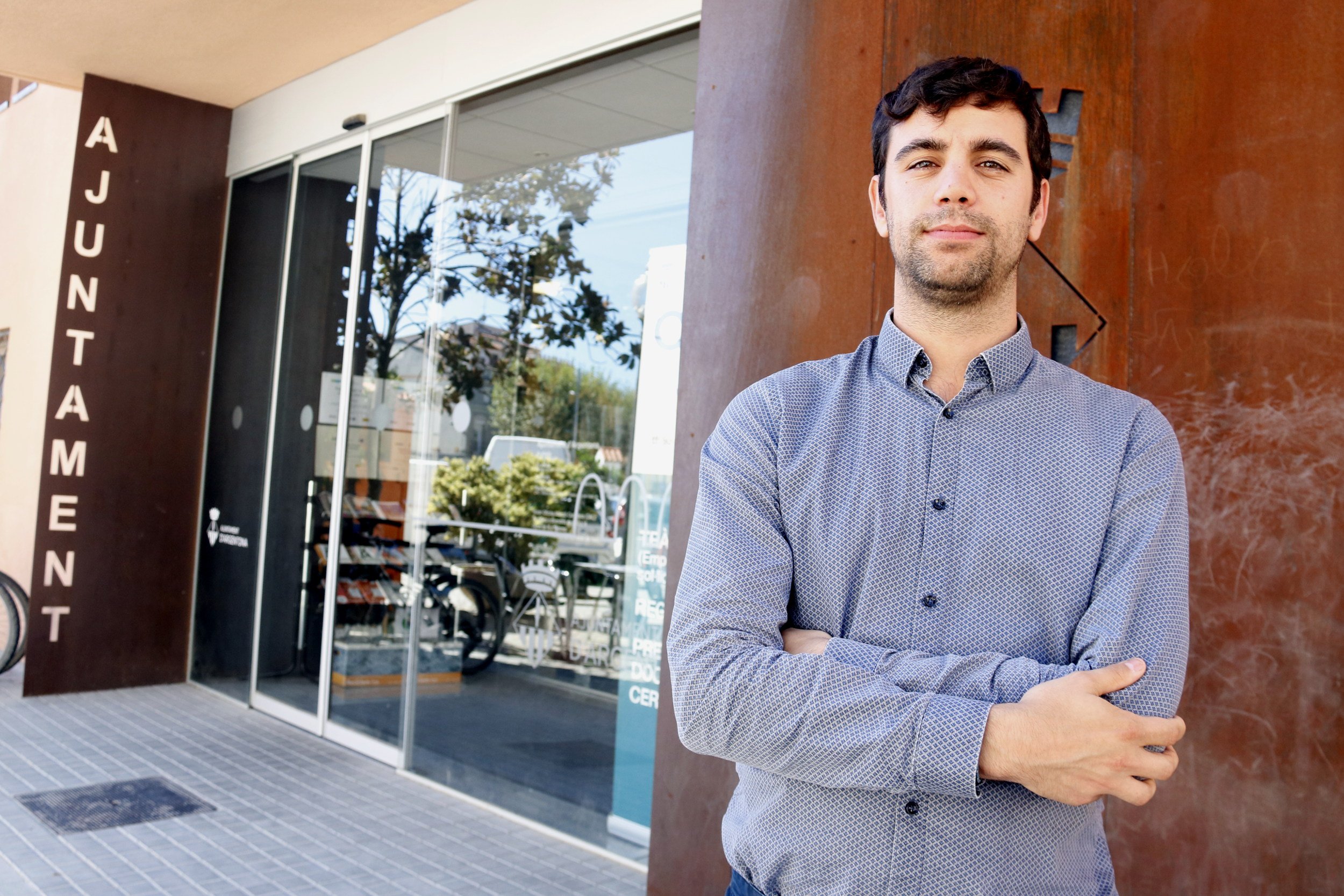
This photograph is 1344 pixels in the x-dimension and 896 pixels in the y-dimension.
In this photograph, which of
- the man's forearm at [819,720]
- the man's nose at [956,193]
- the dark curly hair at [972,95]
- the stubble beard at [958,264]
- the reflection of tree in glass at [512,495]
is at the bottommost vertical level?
the man's forearm at [819,720]

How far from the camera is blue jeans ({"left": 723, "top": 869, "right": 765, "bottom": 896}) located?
1.42m

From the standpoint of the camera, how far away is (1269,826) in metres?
2.10

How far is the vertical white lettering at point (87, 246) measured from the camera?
6.50 m

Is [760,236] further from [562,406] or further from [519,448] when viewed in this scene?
[519,448]

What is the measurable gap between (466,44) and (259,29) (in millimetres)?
1461

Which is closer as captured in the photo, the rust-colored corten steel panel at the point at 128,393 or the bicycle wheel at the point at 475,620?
the bicycle wheel at the point at 475,620

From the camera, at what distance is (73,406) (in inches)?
257

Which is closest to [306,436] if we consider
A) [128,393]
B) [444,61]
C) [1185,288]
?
[128,393]

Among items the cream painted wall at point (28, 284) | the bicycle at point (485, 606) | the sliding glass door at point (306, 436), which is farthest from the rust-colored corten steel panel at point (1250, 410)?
the cream painted wall at point (28, 284)

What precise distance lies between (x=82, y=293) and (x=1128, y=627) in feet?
22.5

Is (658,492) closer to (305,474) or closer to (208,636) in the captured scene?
(305,474)

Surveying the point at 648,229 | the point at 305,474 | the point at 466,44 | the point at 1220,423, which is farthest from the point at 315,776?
the point at 1220,423

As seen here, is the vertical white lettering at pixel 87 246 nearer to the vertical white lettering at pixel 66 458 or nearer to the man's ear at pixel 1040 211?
the vertical white lettering at pixel 66 458

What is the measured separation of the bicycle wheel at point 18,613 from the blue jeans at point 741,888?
6545 millimetres
